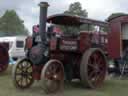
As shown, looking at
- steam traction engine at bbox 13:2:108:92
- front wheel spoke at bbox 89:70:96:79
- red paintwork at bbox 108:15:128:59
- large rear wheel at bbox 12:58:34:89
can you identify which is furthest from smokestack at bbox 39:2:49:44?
red paintwork at bbox 108:15:128:59

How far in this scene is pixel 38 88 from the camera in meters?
8.61

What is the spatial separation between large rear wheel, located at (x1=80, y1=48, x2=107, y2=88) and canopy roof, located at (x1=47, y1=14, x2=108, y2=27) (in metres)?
0.80

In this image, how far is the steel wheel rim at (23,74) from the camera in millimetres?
8266

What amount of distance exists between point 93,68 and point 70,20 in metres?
1.49

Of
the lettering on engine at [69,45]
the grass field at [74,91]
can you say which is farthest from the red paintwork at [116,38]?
the lettering on engine at [69,45]

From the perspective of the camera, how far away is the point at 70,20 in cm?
906

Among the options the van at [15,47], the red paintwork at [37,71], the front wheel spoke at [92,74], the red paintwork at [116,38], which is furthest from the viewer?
the van at [15,47]

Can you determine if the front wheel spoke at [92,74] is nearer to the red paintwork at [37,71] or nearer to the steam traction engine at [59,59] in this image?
the steam traction engine at [59,59]

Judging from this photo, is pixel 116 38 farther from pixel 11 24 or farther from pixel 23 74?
pixel 11 24

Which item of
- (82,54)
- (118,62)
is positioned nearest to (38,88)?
(82,54)

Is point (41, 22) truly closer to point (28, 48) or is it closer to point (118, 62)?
point (28, 48)

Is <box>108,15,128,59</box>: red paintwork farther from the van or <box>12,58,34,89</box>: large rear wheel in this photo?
the van

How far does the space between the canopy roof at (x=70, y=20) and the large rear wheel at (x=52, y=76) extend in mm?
1441

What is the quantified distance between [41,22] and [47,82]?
→ 5.17ft
